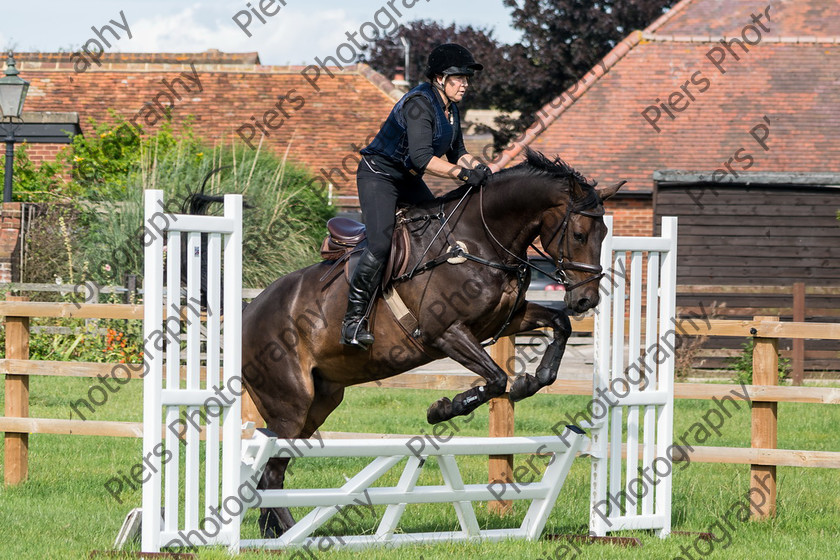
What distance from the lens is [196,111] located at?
27.1m

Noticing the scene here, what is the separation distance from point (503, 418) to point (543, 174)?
6.24 feet

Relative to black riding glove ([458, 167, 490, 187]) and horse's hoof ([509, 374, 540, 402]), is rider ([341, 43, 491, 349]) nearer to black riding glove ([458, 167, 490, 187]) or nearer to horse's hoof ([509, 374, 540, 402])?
black riding glove ([458, 167, 490, 187])

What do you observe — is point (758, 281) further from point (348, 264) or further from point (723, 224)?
point (348, 264)

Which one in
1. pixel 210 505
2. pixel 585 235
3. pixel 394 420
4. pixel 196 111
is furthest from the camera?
pixel 196 111

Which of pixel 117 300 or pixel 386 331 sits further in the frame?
pixel 117 300

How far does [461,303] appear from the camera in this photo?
5457mm

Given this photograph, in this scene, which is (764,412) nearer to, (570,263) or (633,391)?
(633,391)

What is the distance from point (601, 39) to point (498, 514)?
100 ft

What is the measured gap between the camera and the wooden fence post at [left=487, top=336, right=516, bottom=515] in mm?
6672

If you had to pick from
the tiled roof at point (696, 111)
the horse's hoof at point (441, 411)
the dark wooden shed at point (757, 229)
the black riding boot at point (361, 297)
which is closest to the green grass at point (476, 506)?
the horse's hoof at point (441, 411)

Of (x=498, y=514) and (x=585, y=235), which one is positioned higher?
(x=585, y=235)

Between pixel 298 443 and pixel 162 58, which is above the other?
pixel 162 58

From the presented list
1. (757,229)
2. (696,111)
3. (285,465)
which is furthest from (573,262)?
(696,111)

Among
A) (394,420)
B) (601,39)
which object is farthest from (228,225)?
(601,39)
